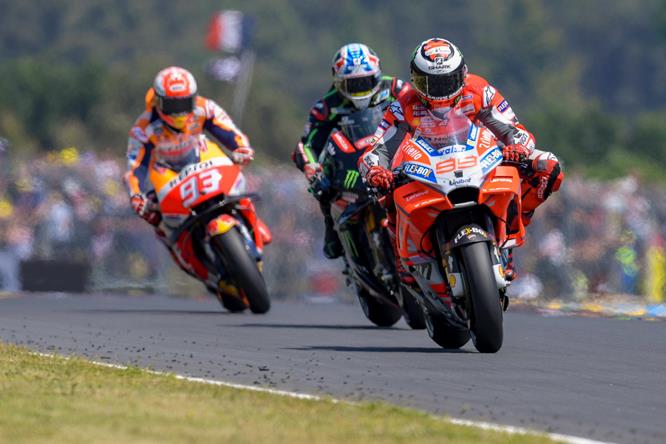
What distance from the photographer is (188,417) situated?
297 inches

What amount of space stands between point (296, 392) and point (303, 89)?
4149 inches

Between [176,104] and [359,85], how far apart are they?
106 inches

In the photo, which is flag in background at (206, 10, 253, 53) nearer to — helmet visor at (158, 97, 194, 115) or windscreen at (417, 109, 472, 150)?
helmet visor at (158, 97, 194, 115)

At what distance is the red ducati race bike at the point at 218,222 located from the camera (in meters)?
15.9

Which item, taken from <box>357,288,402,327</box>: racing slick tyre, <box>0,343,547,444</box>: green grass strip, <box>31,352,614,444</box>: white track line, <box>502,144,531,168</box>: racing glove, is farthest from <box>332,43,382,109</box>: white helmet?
<box>0,343,547,444</box>: green grass strip

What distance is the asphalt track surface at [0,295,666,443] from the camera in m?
8.38

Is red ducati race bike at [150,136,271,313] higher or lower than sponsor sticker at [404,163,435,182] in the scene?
lower

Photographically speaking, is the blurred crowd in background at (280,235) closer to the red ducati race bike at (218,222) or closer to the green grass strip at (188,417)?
the red ducati race bike at (218,222)

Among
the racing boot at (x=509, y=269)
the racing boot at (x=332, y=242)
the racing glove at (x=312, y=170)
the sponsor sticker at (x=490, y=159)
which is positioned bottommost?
the racing boot at (x=332, y=242)

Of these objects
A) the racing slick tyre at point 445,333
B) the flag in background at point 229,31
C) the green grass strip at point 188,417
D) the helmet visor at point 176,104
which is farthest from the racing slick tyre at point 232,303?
the flag in background at point 229,31

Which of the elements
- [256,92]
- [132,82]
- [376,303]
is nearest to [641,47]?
[256,92]

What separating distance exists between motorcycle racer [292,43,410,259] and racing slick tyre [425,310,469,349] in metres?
2.72

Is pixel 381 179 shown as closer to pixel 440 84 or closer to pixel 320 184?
pixel 440 84

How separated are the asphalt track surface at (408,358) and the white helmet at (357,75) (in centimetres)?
180
